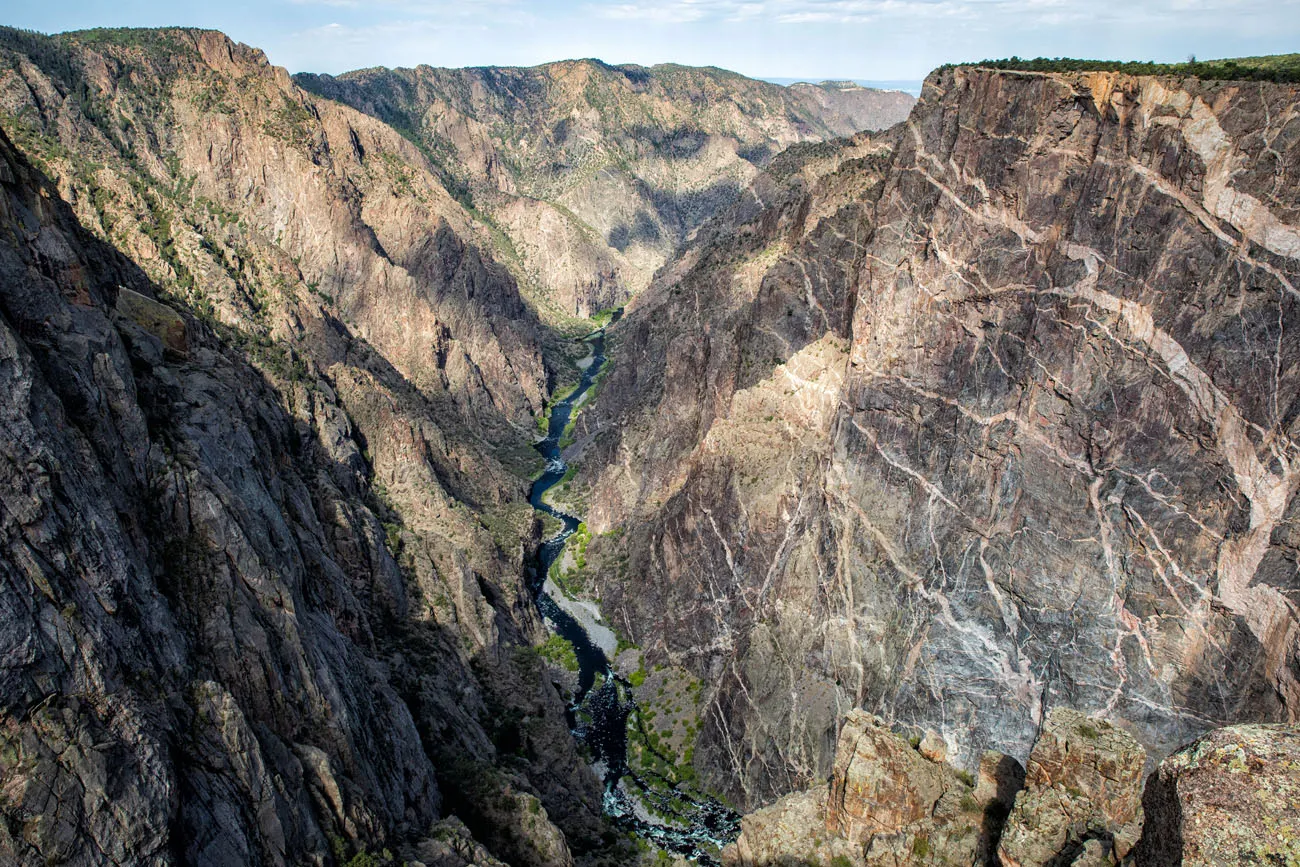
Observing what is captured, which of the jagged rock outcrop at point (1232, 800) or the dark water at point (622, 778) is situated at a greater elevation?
the jagged rock outcrop at point (1232, 800)

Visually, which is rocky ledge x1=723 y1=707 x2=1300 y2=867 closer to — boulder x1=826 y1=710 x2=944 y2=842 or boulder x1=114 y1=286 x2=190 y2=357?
boulder x1=826 y1=710 x2=944 y2=842

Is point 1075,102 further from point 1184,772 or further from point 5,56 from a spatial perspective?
point 5,56

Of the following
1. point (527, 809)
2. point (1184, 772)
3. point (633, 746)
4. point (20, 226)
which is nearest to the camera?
point (1184, 772)

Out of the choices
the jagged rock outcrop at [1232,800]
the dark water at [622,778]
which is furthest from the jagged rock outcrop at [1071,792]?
the dark water at [622,778]

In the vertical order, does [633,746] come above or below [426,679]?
below

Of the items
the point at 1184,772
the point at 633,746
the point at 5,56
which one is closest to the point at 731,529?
the point at 633,746

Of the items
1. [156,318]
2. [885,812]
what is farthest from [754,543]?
[156,318]

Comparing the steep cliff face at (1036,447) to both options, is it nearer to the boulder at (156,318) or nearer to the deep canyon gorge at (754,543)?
the deep canyon gorge at (754,543)
